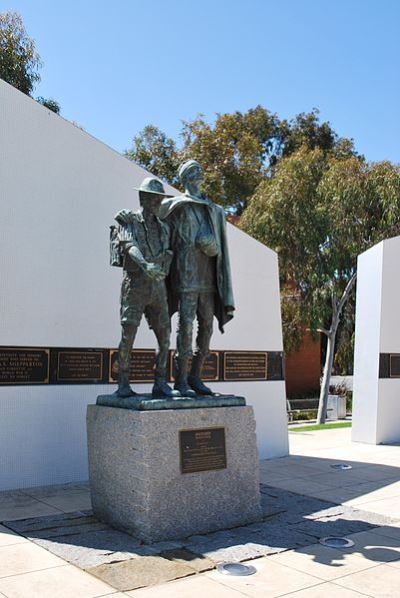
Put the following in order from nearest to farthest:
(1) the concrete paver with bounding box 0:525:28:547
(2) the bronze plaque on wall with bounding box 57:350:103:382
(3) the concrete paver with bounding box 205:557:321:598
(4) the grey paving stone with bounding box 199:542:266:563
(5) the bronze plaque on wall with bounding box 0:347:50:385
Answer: (3) the concrete paver with bounding box 205:557:321:598, (4) the grey paving stone with bounding box 199:542:266:563, (1) the concrete paver with bounding box 0:525:28:547, (5) the bronze plaque on wall with bounding box 0:347:50:385, (2) the bronze plaque on wall with bounding box 57:350:103:382

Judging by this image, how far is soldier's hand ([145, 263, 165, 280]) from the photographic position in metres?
5.58

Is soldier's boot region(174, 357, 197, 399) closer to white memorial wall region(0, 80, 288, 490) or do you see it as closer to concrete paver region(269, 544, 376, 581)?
concrete paver region(269, 544, 376, 581)

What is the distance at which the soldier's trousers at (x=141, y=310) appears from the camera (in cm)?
592

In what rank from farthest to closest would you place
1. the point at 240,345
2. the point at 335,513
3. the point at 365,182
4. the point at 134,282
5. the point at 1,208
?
the point at 365,182
the point at 240,345
the point at 1,208
the point at 335,513
the point at 134,282

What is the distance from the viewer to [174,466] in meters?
5.49

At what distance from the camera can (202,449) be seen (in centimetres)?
569

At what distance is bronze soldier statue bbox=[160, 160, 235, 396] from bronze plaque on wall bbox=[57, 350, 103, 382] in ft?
6.73

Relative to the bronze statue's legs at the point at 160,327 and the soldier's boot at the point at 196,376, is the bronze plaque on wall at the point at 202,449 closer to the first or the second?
the bronze statue's legs at the point at 160,327

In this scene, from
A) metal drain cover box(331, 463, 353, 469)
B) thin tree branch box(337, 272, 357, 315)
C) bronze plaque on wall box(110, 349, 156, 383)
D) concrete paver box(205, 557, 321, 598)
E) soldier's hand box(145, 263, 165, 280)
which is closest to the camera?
concrete paver box(205, 557, 321, 598)

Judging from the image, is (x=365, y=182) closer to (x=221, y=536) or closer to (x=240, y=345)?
(x=240, y=345)

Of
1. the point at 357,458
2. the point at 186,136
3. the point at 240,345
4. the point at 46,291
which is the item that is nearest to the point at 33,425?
the point at 46,291

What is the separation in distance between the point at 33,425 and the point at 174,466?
269cm

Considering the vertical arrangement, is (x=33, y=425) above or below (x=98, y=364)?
below

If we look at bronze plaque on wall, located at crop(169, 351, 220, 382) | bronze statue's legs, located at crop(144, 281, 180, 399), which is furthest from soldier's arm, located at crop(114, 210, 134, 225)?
bronze plaque on wall, located at crop(169, 351, 220, 382)
